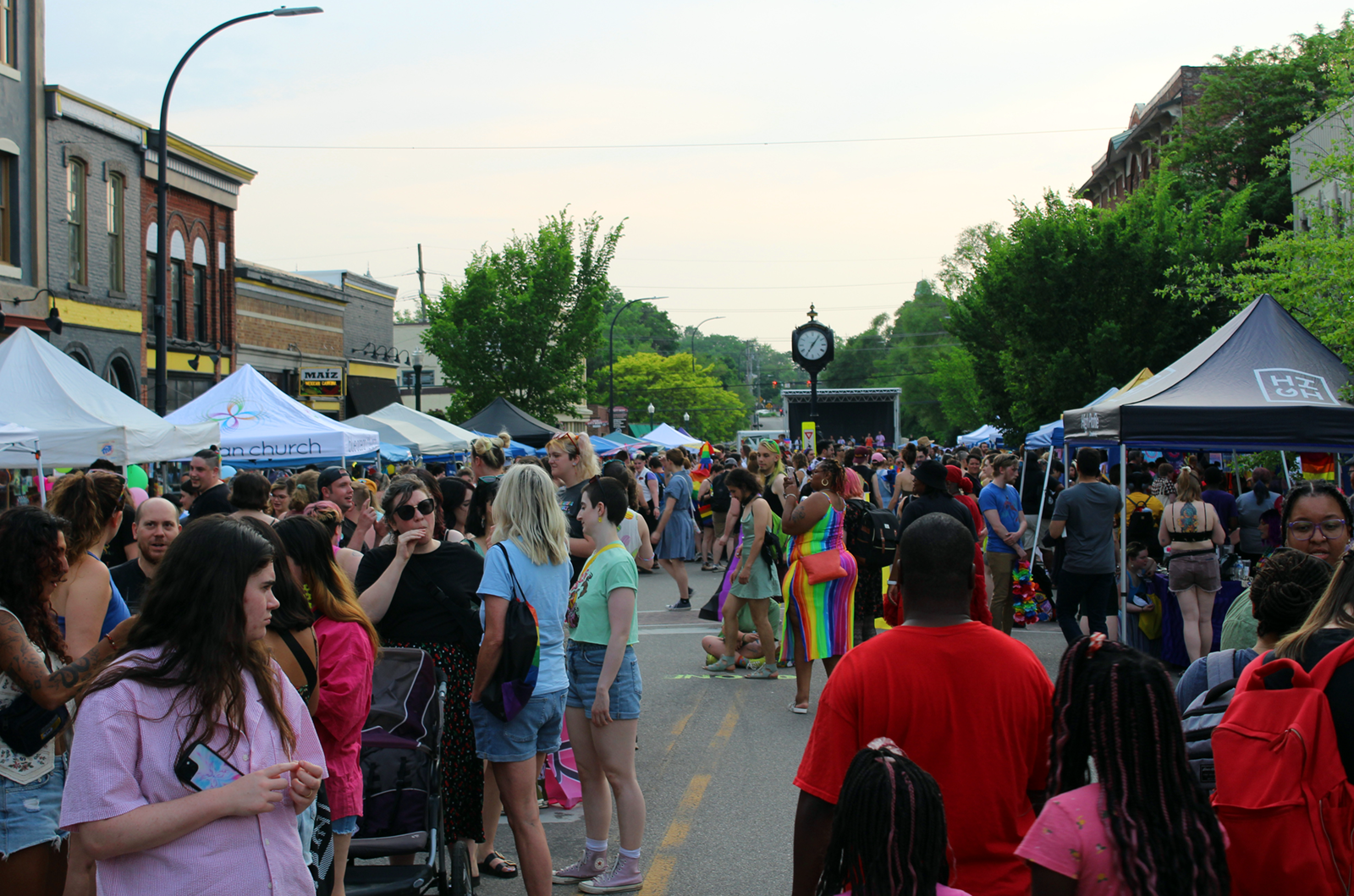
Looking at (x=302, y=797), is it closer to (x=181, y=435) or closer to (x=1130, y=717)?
(x=1130, y=717)

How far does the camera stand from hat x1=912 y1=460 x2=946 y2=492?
8086 mm

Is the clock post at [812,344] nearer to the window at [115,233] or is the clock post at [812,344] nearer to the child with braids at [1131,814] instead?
the child with braids at [1131,814]

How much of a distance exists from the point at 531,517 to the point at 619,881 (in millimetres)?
1796

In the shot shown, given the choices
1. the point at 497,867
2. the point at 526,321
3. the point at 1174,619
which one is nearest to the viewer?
the point at 497,867

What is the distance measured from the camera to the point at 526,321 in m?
37.7

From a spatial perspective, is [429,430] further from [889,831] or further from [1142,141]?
[1142,141]

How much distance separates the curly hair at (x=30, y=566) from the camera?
136 inches

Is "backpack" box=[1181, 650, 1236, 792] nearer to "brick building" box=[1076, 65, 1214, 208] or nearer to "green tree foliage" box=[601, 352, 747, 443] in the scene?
"brick building" box=[1076, 65, 1214, 208]

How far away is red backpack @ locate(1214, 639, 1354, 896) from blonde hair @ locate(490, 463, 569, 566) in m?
2.85

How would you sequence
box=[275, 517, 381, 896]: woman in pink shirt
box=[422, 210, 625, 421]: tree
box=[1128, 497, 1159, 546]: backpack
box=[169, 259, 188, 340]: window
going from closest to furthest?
1. box=[275, 517, 381, 896]: woman in pink shirt
2. box=[1128, 497, 1159, 546]: backpack
3. box=[169, 259, 188, 340]: window
4. box=[422, 210, 625, 421]: tree

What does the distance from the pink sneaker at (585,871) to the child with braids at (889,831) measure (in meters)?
3.24

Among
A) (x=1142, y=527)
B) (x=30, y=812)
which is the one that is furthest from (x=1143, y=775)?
(x=1142, y=527)

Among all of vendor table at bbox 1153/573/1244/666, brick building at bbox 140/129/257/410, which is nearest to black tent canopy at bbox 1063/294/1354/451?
vendor table at bbox 1153/573/1244/666

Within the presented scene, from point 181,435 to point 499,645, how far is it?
9303mm
